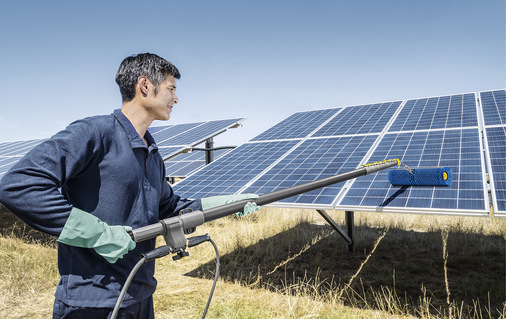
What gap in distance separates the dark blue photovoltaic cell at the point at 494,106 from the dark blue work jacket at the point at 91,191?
666 cm

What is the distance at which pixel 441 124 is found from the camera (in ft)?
24.1

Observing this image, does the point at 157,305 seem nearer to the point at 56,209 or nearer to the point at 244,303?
the point at 244,303

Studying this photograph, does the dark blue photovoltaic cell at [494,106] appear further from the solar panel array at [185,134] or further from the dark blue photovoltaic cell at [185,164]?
the dark blue photovoltaic cell at [185,164]

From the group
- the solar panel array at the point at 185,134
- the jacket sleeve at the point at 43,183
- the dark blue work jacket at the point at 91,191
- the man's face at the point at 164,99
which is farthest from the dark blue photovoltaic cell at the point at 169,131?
the jacket sleeve at the point at 43,183

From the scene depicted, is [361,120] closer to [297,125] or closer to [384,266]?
[297,125]

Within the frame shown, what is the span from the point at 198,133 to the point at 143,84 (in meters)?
9.46

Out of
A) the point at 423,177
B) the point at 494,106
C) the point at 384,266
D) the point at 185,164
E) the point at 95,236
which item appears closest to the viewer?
the point at 95,236

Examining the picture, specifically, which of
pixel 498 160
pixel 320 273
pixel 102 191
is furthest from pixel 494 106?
pixel 102 191

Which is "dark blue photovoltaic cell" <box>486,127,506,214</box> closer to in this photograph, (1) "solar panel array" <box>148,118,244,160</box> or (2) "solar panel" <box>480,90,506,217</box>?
(2) "solar panel" <box>480,90,506,217</box>

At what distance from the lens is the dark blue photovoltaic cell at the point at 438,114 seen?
7.31 metres

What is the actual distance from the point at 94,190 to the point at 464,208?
4.06 meters

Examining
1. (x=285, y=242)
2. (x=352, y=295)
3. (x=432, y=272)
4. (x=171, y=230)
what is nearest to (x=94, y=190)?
(x=171, y=230)

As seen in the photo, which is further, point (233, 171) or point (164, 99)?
point (233, 171)

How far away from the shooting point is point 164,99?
8.53 feet
